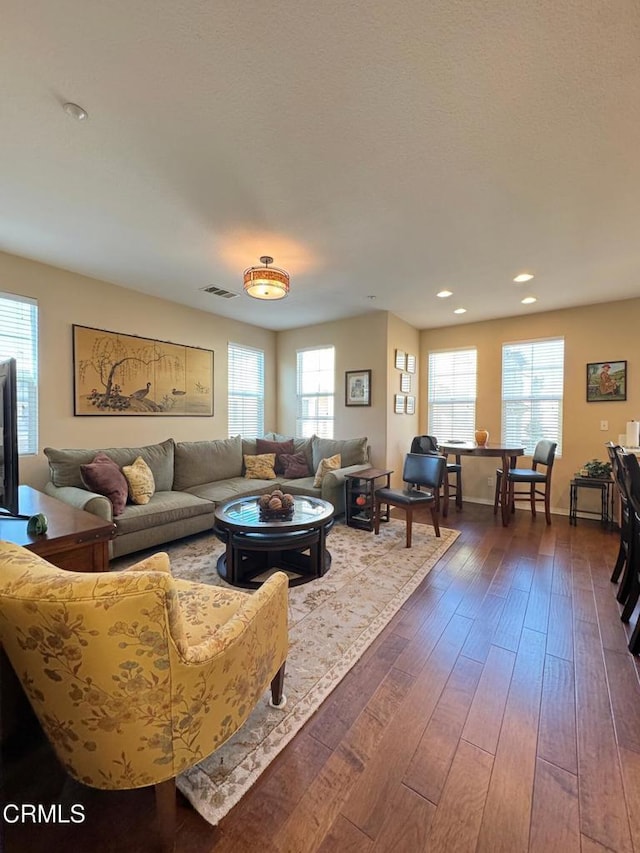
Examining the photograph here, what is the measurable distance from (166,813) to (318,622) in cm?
123

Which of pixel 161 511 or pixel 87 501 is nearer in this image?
pixel 87 501

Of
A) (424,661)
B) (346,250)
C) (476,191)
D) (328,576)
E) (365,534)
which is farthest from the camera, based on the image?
(365,534)

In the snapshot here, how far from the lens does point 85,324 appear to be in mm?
3646

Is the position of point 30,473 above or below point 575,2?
below

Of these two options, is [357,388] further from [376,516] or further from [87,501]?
[87,501]

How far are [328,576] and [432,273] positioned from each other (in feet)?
9.97

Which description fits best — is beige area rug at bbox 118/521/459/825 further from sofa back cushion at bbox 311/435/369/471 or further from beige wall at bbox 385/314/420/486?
beige wall at bbox 385/314/420/486

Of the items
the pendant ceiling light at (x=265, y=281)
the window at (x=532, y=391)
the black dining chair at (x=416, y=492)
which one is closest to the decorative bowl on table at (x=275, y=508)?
the black dining chair at (x=416, y=492)

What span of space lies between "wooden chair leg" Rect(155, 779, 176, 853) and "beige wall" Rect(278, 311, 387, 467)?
4.10m

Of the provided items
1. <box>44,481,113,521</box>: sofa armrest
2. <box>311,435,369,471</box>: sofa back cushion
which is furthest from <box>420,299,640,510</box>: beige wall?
<box>44,481,113,521</box>: sofa armrest

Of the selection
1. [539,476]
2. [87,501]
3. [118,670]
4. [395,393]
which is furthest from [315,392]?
[118,670]

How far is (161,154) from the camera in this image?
1901 millimetres

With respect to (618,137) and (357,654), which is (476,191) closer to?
(618,137)

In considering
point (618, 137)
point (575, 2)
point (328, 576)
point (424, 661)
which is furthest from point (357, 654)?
point (618, 137)
